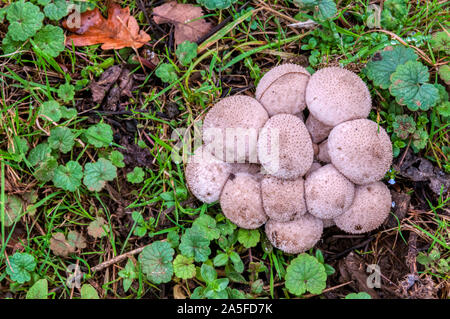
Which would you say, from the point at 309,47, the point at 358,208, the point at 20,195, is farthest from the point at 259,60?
the point at 20,195

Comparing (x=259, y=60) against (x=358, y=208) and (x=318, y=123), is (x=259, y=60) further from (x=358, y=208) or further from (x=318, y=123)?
(x=358, y=208)

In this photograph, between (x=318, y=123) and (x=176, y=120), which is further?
(x=176, y=120)

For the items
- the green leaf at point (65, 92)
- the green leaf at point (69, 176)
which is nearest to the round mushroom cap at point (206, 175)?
the green leaf at point (69, 176)

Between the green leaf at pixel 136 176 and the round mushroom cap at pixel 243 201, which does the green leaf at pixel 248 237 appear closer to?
the round mushroom cap at pixel 243 201

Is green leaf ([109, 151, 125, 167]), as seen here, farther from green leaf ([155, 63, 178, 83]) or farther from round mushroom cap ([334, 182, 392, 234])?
round mushroom cap ([334, 182, 392, 234])

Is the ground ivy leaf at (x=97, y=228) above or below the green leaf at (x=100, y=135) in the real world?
below

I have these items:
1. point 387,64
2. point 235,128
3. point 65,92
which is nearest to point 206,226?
point 235,128
